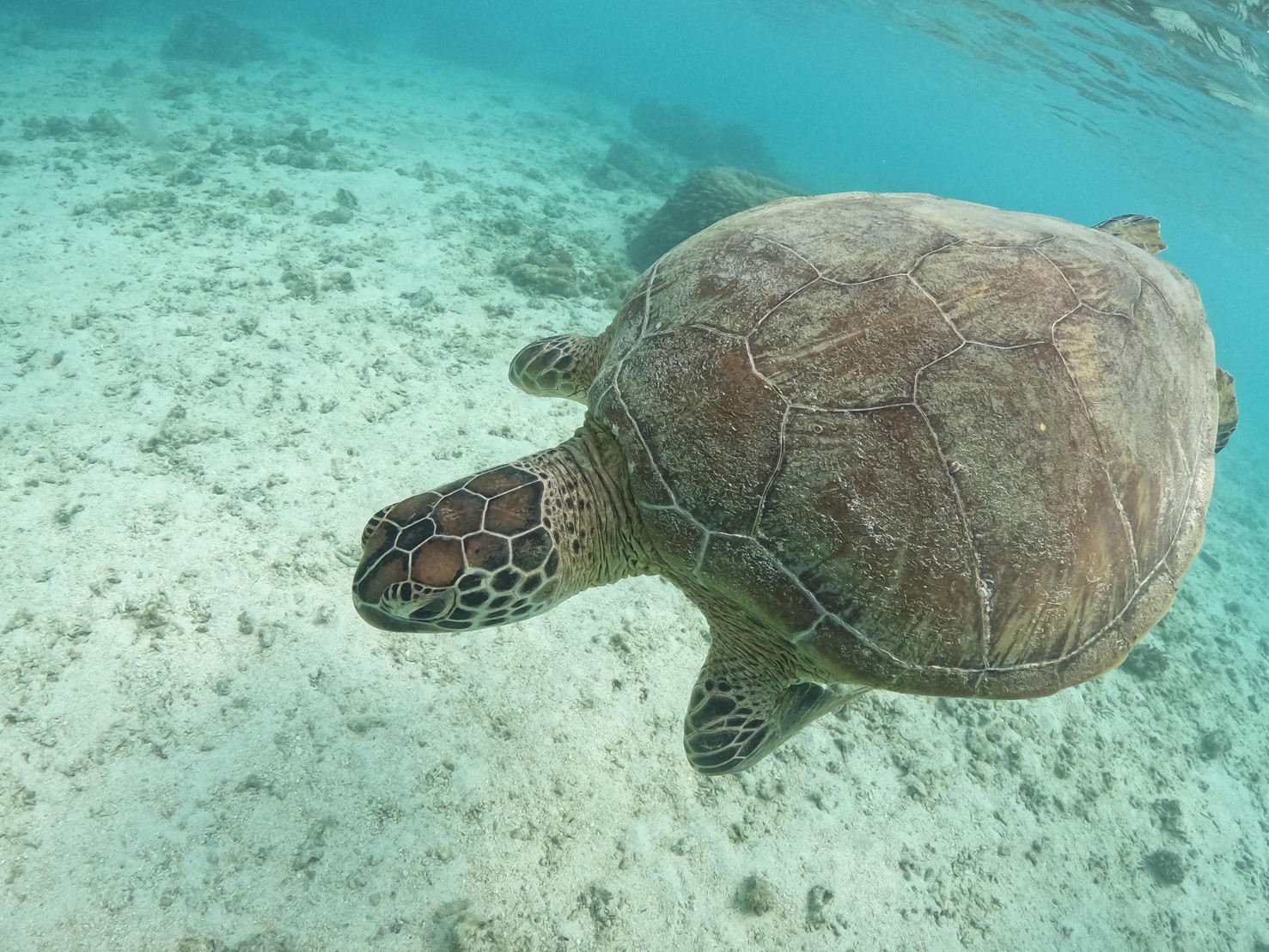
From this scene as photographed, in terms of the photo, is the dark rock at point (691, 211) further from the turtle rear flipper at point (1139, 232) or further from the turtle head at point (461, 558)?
the turtle head at point (461, 558)

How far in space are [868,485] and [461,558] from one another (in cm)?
155

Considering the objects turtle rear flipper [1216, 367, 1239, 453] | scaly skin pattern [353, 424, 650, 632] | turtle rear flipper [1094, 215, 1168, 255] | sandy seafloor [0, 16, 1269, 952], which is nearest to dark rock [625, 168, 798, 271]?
sandy seafloor [0, 16, 1269, 952]

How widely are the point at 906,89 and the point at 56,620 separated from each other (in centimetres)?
7565

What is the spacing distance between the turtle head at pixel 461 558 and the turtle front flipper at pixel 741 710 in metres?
0.92

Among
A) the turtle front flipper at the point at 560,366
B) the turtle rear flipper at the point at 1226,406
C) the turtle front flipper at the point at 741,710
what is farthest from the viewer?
the turtle front flipper at the point at 560,366

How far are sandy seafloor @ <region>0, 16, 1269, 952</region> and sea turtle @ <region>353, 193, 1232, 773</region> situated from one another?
132cm

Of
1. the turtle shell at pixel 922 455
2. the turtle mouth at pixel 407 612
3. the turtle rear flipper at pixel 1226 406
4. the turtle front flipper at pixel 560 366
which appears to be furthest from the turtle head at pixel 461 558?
the turtle rear flipper at pixel 1226 406

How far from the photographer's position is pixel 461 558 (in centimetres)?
235

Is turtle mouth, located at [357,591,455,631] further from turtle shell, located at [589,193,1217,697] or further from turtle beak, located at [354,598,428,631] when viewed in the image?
turtle shell, located at [589,193,1217,697]

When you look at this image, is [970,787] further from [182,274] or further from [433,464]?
[182,274]

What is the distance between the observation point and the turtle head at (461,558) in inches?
91.7

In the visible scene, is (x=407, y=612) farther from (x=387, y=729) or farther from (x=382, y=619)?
(x=387, y=729)

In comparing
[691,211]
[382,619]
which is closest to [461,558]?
[382,619]

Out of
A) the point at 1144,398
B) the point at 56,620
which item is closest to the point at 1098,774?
the point at 1144,398
